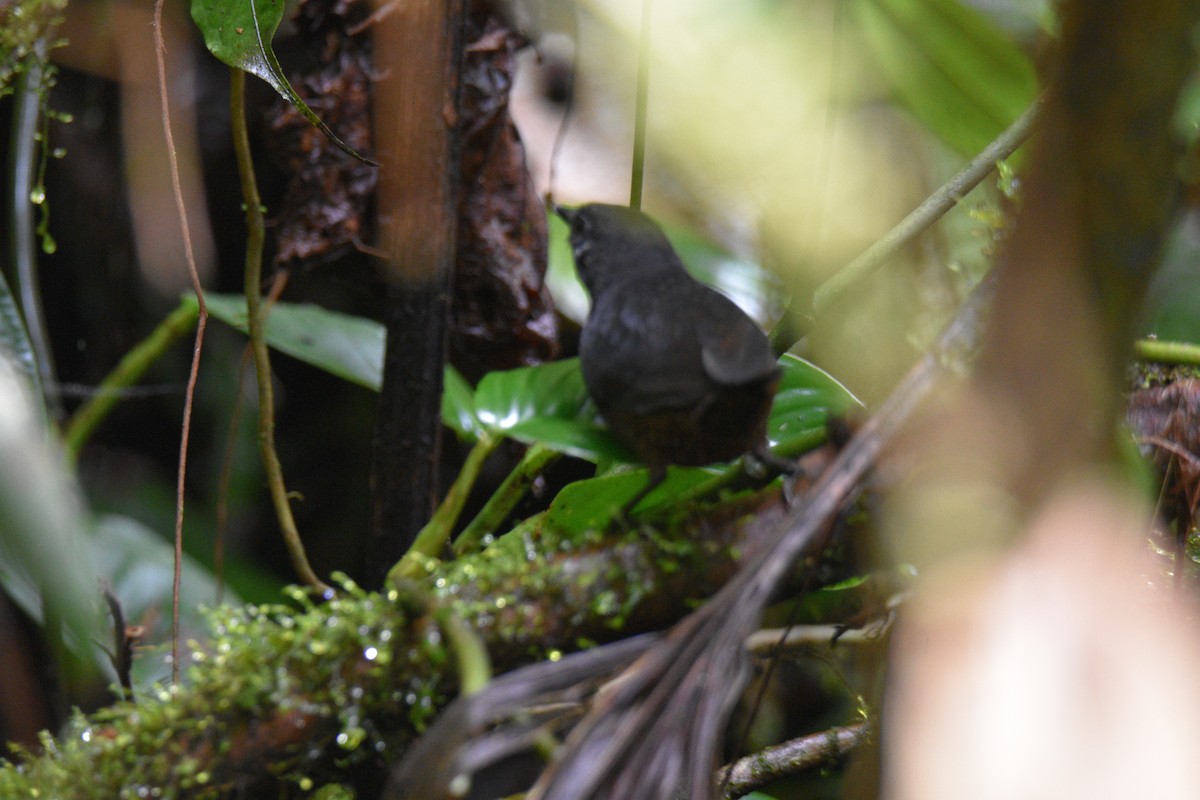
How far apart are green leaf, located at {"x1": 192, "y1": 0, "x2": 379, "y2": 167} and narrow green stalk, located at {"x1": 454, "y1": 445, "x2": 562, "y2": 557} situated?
467 mm

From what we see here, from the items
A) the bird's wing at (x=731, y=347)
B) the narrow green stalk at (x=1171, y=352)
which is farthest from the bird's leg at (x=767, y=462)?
the narrow green stalk at (x=1171, y=352)

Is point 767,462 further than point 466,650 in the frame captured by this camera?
Yes

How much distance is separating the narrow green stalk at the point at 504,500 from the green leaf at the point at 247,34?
467 millimetres

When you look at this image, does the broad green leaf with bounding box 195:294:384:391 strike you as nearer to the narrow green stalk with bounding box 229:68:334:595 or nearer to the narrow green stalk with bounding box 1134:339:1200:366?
the narrow green stalk with bounding box 229:68:334:595

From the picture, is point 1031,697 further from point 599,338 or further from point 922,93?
point 922,93

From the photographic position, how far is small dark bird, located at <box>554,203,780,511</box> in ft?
2.99

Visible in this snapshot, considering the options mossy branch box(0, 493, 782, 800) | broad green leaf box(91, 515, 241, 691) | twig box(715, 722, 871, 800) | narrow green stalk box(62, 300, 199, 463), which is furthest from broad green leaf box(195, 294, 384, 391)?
twig box(715, 722, 871, 800)

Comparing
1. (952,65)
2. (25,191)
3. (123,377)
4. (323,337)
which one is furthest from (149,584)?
(952,65)

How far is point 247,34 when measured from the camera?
95 centimetres

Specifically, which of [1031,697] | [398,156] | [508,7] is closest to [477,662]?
[1031,697]

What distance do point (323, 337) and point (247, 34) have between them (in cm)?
79

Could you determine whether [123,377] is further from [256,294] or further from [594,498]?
[594,498]

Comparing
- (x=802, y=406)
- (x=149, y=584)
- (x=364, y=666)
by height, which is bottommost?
(x=149, y=584)

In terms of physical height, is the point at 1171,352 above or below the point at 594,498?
above
